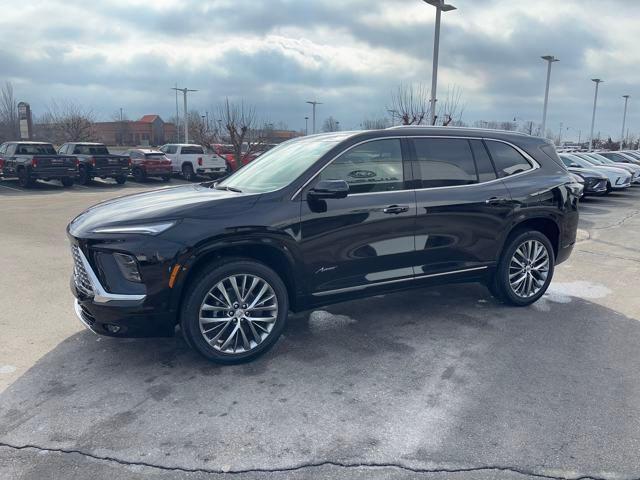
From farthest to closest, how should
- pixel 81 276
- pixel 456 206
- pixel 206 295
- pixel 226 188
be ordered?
pixel 456 206, pixel 226 188, pixel 81 276, pixel 206 295

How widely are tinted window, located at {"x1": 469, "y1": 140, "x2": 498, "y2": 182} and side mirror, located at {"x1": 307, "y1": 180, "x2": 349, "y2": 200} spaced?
1750mm

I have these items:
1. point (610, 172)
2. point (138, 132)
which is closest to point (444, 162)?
point (610, 172)

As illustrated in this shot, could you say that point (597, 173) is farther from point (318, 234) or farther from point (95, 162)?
point (95, 162)

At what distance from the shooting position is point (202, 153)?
2558 centimetres

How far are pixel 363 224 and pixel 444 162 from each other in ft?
3.85

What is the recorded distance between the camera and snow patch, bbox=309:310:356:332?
499 cm

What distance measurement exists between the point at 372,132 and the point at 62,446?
3368 millimetres

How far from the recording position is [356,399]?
11.8 feet

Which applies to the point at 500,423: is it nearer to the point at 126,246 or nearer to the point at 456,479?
Answer: the point at 456,479

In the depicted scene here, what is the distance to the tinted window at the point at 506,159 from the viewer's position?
5367 millimetres

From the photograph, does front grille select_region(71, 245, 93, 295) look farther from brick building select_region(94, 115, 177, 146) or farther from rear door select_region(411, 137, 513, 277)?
brick building select_region(94, 115, 177, 146)

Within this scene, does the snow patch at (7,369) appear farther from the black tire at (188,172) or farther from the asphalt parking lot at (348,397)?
the black tire at (188,172)

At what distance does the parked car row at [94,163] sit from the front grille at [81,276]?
18.6m

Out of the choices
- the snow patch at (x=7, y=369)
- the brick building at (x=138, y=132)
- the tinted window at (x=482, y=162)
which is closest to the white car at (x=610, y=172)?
the tinted window at (x=482, y=162)
